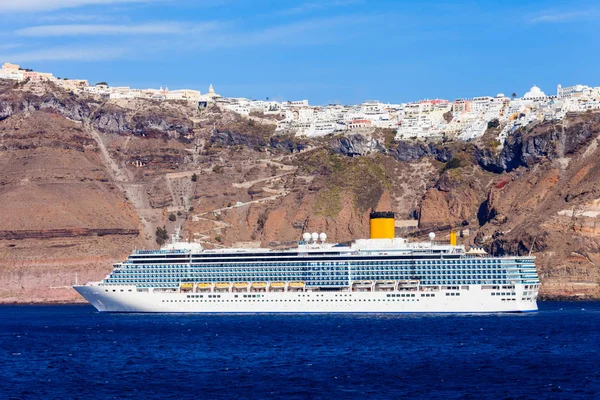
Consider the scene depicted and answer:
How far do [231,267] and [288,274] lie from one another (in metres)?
3.66

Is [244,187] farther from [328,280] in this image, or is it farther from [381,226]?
[328,280]

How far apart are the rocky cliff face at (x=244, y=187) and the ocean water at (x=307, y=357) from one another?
3224 cm

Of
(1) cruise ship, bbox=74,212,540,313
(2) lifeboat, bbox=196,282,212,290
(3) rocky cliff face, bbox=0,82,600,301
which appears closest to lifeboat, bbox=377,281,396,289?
(1) cruise ship, bbox=74,212,540,313

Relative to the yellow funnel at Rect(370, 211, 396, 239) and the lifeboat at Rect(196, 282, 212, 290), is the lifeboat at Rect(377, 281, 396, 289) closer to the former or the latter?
the yellow funnel at Rect(370, 211, 396, 239)

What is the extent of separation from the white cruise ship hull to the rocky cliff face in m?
24.5

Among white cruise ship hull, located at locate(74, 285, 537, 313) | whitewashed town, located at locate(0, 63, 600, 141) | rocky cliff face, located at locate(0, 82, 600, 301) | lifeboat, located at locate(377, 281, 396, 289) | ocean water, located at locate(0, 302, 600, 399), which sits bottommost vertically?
ocean water, located at locate(0, 302, 600, 399)

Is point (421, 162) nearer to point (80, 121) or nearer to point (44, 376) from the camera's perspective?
point (80, 121)

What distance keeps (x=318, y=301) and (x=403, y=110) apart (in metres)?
77.2

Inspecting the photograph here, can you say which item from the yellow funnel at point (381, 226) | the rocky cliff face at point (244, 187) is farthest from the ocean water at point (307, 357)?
the rocky cliff face at point (244, 187)

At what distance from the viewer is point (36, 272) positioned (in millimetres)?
106938

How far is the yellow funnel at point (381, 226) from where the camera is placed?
249ft

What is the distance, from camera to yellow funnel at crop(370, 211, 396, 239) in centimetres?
7581

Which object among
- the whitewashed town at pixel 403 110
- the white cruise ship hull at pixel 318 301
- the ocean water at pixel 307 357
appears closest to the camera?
the ocean water at pixel 307 357

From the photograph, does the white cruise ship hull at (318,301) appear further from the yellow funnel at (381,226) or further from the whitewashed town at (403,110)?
the whitewashed town at (403,110)
